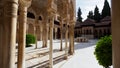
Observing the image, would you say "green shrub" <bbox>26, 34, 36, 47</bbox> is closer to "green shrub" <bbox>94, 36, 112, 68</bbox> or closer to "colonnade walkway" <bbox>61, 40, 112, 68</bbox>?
"colonnade walkway" <bbox>61, 40, 112, 68</bbox>

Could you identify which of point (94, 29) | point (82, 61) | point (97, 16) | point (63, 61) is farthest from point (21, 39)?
point (97, 16)

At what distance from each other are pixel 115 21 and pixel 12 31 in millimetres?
1716

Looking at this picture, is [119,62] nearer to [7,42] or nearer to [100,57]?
[7,42]

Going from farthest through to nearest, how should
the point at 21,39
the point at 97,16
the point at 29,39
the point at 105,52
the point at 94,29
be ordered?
1. the point at 97,16
2. the point at 94,29
3. the point at 29,39
4. the point at 105,52
5. the point at 21,39

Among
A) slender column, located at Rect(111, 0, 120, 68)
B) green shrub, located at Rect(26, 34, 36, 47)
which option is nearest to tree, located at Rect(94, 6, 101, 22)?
green shrub, located at Rect(26, 34, 36, 47)

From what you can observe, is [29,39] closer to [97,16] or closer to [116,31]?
[116,31]

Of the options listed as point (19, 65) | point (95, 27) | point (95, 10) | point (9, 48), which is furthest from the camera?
point (95, 10)

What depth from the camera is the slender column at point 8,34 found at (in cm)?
248

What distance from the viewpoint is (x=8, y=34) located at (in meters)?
2.53

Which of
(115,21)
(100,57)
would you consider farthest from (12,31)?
(100,57)

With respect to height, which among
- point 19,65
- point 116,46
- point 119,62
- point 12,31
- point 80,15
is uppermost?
point 80,15

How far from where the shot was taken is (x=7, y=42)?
2521mm

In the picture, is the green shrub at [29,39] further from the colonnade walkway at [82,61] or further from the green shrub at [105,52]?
the green shrub at [105,52]

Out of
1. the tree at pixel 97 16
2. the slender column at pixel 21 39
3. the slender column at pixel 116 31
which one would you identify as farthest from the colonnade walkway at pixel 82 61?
the tree at pixel 97 16
